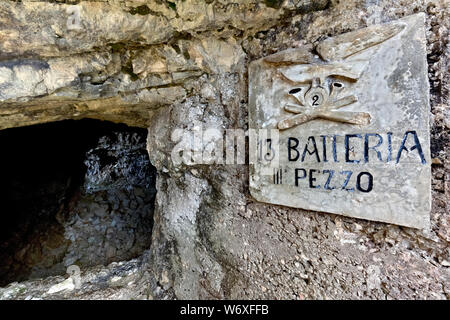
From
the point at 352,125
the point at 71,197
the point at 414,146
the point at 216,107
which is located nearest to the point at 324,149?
the point at 352,125

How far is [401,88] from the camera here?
0.58 metres

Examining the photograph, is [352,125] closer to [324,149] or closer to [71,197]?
[324,149]

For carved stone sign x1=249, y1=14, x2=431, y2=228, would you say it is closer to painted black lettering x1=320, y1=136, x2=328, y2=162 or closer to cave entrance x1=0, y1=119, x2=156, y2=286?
painted black lettering x1=320, y1=136, x2=328, y2=162

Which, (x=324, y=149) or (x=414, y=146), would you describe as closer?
(x=414, y=146)

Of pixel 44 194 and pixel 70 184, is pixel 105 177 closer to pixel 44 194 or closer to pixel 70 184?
pixel 70 184

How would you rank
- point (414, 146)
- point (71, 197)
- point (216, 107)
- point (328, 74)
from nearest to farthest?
1. point (414, 146)
2. point (328, 74)
3. point (216, 107)
4. point (71, 197)

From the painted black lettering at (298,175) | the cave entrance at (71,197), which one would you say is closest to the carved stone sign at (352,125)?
the painted black lettering at (298,175)

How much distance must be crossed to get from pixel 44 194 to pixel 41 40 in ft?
7.33

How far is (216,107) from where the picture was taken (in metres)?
0.96

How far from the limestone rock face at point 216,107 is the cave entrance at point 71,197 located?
922 mm

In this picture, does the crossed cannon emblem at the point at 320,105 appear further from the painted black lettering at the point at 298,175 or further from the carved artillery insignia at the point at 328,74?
the painted black lettering at the point at 298,175

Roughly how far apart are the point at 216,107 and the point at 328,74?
17.3 inches

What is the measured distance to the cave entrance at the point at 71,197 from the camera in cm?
203
